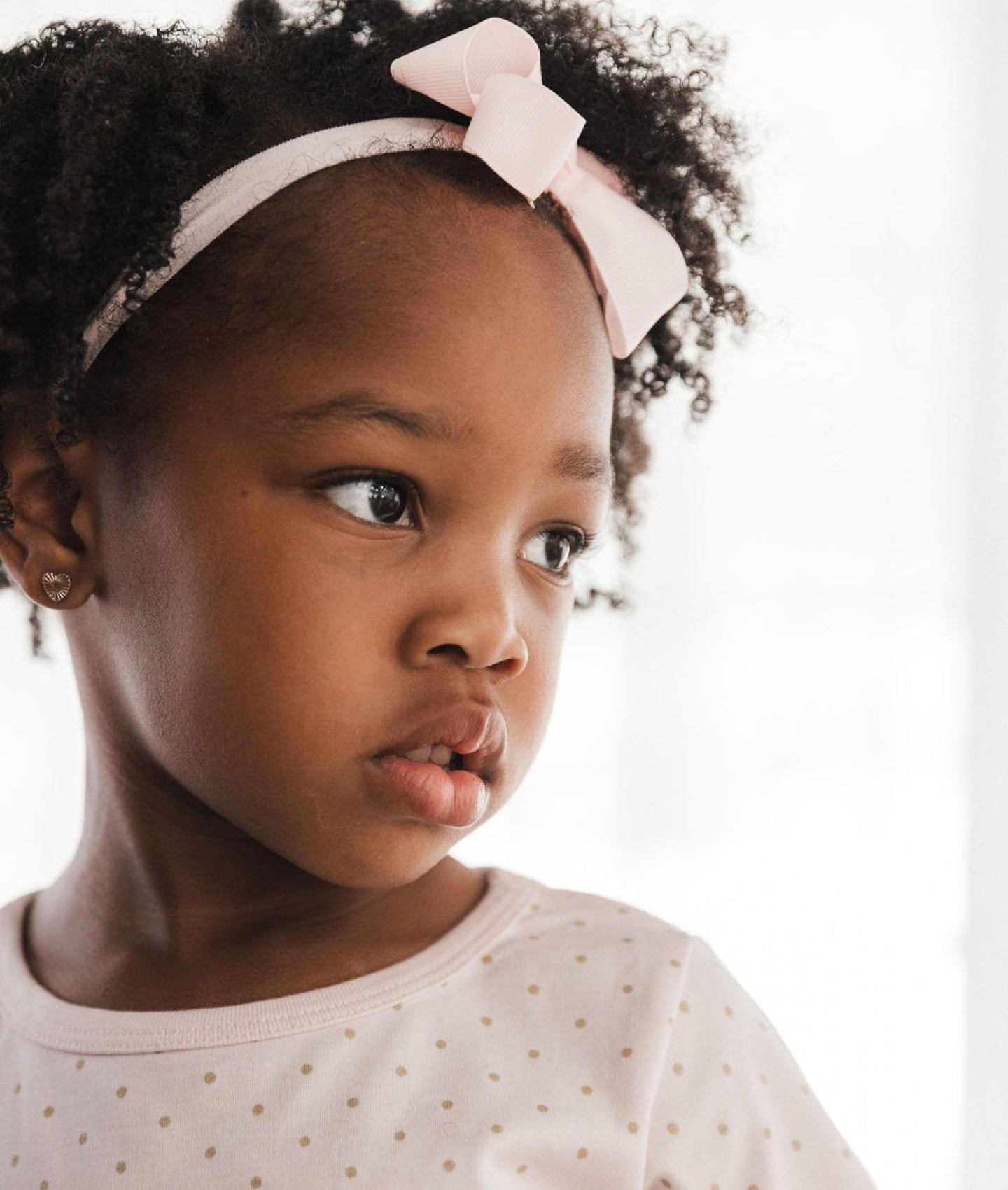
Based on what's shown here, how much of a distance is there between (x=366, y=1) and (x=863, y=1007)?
3.43 feet

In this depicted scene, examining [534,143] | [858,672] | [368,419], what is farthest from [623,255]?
[858,672]

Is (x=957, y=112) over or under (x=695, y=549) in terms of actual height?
over

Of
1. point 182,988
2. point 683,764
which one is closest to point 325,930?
point 182,988

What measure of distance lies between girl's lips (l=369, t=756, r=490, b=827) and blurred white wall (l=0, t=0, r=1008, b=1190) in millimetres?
706

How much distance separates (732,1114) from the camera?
0.71 m

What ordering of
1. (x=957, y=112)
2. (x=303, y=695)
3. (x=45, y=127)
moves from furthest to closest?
1. (x=957, y=112)
2. (x=45, y=127)
3. (x=303, y=695)

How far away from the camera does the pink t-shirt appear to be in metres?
0.68

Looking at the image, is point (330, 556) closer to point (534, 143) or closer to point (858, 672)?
point (534, 143)

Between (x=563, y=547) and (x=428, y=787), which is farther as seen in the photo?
(x=563, y=547)

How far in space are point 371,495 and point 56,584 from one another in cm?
19

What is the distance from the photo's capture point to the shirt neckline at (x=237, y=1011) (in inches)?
28.2

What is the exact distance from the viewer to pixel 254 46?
2.54 feet

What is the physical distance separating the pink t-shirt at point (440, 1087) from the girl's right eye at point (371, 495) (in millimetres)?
249

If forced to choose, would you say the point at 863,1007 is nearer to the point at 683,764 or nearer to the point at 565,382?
the point at 683,764
